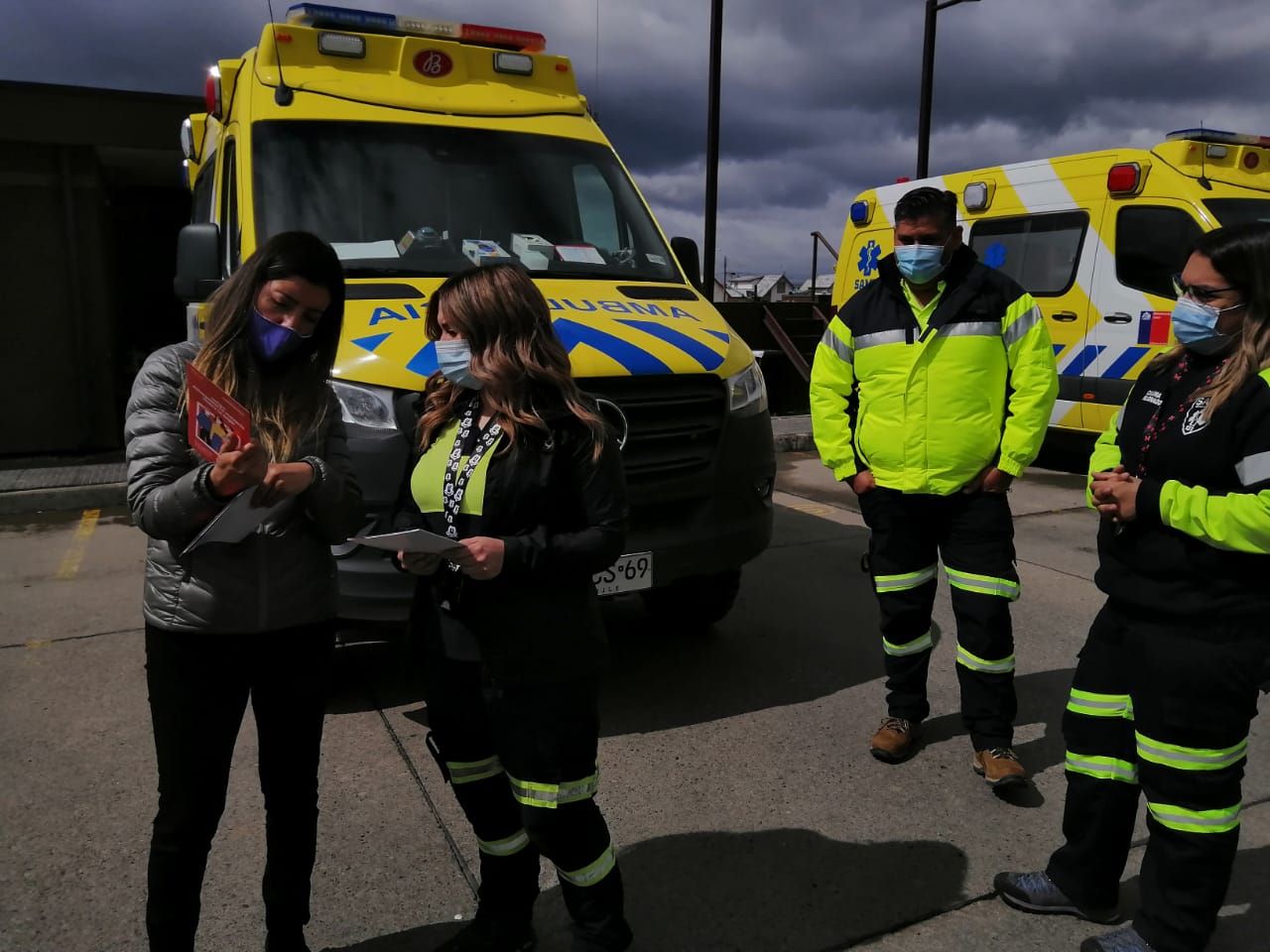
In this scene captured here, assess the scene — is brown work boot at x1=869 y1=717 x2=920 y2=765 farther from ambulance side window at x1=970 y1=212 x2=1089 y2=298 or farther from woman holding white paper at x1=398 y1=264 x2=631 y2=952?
ambulance side window at x1=970 y1=212 x2=1089 y2=298

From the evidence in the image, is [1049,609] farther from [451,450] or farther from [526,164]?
[451,450]

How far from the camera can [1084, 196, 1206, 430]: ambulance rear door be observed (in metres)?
7.93

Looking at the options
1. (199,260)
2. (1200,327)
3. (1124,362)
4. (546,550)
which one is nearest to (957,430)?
(1200,327)

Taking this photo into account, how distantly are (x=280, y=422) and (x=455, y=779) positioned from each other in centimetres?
90

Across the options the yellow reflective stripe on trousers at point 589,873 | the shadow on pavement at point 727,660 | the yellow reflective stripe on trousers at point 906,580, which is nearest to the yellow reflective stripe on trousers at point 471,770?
the yellow reflective stripe on trousers at point 589,873

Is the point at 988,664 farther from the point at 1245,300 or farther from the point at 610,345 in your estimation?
the point at 610,345

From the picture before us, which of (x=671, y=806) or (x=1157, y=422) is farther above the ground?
(x=1157, y=422)

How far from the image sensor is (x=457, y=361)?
2.18 metres

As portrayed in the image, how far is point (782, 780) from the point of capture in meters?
3.43

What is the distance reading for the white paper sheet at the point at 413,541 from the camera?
1885 mm

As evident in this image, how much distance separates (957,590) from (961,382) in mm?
711

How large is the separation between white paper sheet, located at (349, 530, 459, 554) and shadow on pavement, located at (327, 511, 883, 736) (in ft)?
5.26

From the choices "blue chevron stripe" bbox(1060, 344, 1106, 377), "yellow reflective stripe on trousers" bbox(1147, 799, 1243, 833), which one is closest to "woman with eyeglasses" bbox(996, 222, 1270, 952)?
"yellow reflective stripe on trousers" bbox(1147, 799, 1243, 833)

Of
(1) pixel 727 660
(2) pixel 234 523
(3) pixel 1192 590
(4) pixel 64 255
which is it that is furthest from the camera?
(4) pixel 64 255
